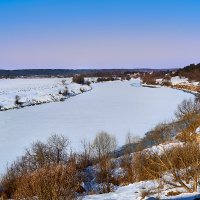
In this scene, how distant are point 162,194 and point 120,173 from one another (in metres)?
5.46

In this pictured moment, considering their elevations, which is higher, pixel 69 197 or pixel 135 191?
pixel 69 197

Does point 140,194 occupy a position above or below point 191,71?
below

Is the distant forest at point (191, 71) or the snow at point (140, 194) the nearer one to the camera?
the snow at point (140, 194)

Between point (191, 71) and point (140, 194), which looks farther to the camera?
point (191, 71)

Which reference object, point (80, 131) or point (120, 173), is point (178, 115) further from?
point (120, 173)

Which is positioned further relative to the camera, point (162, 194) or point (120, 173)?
point (120, 173)

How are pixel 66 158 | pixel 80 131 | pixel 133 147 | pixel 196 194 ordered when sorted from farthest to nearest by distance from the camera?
pixel 80 131, pixel 133 147, pixel 66 158, pixel 196 194

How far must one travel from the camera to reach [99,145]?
1891cm

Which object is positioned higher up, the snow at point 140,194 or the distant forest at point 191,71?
the distant forest at point 191,71

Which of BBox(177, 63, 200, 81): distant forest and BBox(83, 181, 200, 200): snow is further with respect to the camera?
BBox(177, 63, 200, 81): distant forest

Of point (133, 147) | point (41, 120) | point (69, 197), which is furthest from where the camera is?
point (41, 120)

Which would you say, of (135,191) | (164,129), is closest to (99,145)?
(164,129)

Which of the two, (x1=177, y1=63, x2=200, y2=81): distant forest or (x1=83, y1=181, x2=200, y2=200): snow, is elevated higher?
(x1=177, y1=63, x2=200, y2=81): distant forest

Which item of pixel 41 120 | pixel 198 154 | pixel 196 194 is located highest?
pixel 198 154
